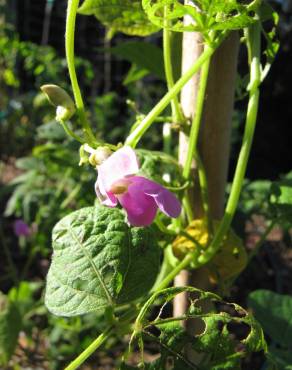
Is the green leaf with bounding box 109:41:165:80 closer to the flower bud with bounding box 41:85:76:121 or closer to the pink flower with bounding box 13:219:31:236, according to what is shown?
the flower bud with bounding box 41:85:76:121

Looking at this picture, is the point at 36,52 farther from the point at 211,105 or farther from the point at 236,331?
the point at 211,105

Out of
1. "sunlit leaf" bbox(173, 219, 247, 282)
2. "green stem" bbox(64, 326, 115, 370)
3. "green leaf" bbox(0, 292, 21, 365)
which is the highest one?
"sunlit leaf" bbox(173, 219, 247, 282)

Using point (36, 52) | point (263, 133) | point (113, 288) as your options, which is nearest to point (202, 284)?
point (113, 288)

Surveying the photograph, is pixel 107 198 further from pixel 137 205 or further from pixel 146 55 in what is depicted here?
pixel 146 55

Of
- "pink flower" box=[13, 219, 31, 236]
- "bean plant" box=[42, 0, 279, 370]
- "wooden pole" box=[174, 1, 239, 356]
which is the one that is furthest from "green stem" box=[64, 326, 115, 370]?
"pink flower" box=[13, 219, 31, 236]

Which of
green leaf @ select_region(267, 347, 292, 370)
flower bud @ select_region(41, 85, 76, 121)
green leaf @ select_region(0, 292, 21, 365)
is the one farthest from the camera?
green leaf @ select_region(0, 292, 21, 365)

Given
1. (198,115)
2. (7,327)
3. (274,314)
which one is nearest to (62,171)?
(7,327)

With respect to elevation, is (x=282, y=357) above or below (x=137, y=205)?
below
